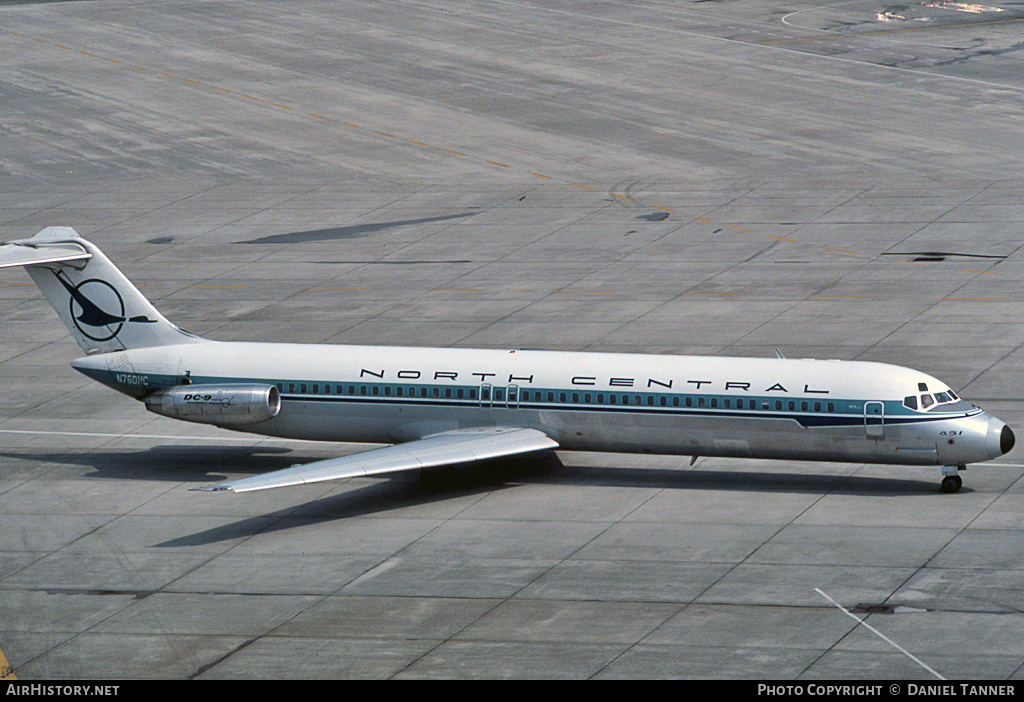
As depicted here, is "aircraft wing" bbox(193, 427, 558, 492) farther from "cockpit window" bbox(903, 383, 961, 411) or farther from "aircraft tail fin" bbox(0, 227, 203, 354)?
"cockpit window" bbox(903, 383, 961, 411)

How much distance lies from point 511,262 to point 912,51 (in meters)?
40.4

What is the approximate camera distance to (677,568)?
30.1 m

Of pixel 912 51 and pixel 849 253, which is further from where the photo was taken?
pixel 912 51

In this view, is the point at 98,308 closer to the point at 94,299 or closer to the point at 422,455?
the point at 94,299

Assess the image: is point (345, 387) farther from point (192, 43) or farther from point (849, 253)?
point (192, 43)

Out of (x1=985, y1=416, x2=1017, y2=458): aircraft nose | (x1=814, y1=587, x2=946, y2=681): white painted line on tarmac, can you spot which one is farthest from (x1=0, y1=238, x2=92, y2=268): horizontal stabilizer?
(x1=985, y1=416, x2=1017, y2=458): aircraft nose

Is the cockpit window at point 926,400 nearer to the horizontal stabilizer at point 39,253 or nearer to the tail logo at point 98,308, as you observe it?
the tail logo at point 98,308

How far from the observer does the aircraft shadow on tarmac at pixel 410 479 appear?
34.5 m

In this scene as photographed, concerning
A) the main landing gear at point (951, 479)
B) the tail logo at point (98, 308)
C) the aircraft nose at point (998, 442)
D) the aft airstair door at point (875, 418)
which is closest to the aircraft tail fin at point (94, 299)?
the tail logo at point (98, 308)

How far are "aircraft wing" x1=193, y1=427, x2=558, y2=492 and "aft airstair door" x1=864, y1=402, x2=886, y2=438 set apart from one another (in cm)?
728

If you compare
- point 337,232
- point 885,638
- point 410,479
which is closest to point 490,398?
point 410,479

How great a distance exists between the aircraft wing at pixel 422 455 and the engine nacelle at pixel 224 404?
2666 mm
